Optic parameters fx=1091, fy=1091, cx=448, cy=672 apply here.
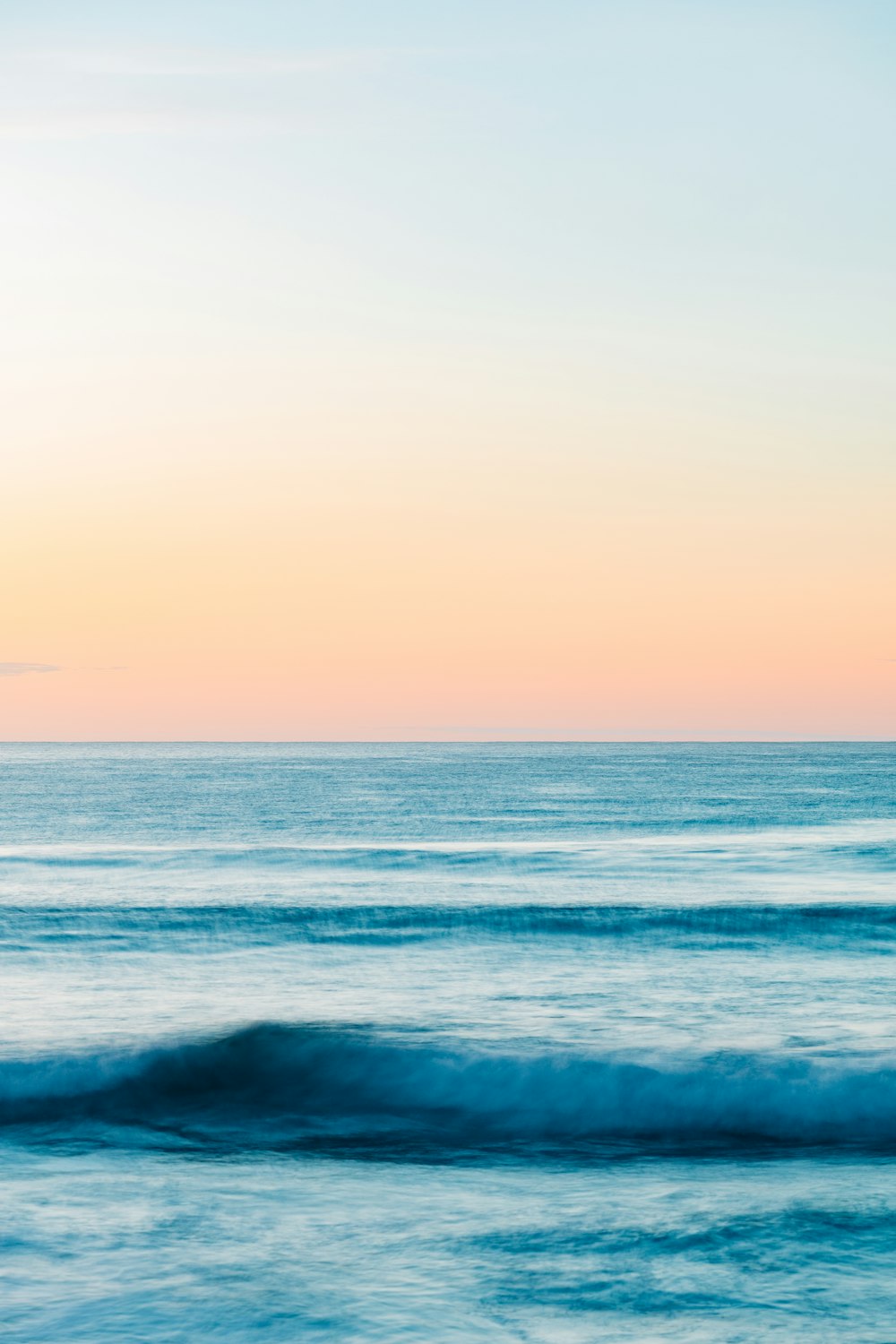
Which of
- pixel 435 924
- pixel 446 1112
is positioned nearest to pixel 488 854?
pixel 435 924

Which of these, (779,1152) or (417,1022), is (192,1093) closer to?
(417,1022)

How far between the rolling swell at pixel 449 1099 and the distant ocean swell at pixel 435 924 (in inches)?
277

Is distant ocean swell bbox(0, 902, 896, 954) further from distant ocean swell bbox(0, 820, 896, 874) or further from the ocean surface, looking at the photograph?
distant ocean swell bbox(0, 820, 896, 874)

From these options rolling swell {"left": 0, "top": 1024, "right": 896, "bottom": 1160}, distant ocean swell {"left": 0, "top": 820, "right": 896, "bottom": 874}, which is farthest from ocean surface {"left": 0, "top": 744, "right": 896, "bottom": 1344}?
distant ocean swell {"left": 0, "top": 820, "right": 896, "bottom": 874}

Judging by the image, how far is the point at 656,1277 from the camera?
7.27 metres

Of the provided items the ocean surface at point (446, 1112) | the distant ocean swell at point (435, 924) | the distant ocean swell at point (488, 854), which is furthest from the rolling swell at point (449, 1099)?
the distant ocean swell at point (488, 854)

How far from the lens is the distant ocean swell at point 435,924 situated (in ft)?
65.6

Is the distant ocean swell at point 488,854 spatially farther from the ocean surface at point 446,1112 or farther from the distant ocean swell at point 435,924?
the distant ocean swell at point 435,924

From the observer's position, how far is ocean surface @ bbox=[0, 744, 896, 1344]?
7.02 m

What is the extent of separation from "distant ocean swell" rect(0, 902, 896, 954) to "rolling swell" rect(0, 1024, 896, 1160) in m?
7.04

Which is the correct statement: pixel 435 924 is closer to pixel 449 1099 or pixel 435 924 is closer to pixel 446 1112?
pixel 449 1099

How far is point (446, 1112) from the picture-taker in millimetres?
11625

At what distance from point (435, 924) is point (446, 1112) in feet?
32.9

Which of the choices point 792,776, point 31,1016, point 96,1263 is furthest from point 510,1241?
point 792,776
